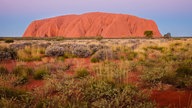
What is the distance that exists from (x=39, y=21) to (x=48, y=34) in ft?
72.1

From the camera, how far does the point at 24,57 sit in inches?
413

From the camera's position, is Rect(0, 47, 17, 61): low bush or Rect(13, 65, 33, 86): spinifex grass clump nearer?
Rect(13, 65, 33, 86): spinifex grass clump

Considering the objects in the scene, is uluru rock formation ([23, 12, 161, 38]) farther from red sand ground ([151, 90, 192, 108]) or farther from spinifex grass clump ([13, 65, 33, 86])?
red sand ground ([151, 90, 192, 108])

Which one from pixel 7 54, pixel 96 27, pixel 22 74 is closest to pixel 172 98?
pixel 22 74

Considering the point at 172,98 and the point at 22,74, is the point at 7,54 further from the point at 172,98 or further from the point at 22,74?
the point at 172,98

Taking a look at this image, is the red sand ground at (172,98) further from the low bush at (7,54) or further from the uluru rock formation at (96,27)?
the uluru rock formation at (96,27)

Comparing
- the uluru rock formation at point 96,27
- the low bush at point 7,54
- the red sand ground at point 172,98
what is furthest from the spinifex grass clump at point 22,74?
the uluru rock formation at point 96,27

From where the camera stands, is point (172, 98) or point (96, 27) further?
point (96, 27)

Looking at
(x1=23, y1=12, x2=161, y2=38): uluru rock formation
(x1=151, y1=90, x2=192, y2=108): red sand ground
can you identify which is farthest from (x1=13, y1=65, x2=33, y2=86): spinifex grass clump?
(x1=23, y1=12, x2=161, y2=38): uluru rock formation

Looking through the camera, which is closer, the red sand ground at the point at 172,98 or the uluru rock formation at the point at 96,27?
the red sand ground at the point at 172,98

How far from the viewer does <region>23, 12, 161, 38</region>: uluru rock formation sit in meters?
103

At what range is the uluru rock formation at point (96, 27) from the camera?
10301cm

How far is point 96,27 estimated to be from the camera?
4281 inches

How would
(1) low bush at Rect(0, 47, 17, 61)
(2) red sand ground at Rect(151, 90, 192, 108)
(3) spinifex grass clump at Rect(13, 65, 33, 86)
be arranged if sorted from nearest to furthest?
1. (2) red sand ground at Rect(151, 90, 192, 108)
2. (3) spinifex grass clump at Rect(13, 65, 33, 86)
3. (1) low bush at Rect(0, 47, 17, 61)
